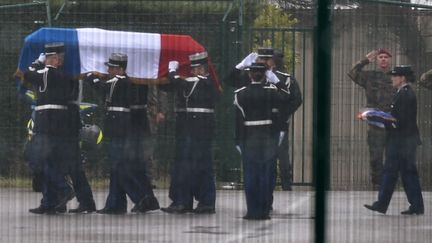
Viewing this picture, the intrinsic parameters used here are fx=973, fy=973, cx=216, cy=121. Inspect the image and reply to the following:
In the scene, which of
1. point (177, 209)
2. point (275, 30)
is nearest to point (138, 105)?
point (177, 209)

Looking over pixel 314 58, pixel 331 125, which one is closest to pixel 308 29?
pixel 314 58

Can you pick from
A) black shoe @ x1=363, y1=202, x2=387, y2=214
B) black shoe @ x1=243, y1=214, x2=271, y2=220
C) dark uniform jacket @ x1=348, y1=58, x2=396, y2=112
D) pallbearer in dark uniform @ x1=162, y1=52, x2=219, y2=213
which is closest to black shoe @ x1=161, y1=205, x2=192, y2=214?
pallbearer in dark uniform @ x1=162, y1=52, x2=219, y2=213

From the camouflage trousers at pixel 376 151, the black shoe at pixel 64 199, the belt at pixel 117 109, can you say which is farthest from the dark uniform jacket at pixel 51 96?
the camouflage trousers at pixel 376 151

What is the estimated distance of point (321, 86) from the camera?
5.82 metres

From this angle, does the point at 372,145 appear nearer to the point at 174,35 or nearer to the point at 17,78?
the point at 174,35

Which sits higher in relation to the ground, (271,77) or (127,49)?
(127,49)

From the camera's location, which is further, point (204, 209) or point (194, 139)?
point (194, 139)

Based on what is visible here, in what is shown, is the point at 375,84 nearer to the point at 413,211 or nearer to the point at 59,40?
the point at 413,211

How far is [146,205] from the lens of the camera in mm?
5805

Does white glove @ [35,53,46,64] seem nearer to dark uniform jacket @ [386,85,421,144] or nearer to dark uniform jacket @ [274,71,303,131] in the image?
dark uniform jacket @ [274,71,303,131]

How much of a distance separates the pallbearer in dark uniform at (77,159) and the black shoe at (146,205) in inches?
10.2

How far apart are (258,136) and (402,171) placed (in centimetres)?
89

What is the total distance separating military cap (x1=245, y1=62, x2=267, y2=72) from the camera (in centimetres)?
575

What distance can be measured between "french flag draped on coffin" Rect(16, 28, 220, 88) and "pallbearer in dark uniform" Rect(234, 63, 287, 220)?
222 mm
